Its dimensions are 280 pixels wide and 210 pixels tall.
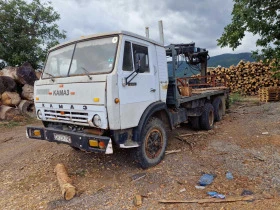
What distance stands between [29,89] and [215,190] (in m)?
8.62

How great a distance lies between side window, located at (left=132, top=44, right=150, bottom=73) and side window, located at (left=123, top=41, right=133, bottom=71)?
0.10 m

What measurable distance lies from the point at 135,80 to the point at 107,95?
0.69 m

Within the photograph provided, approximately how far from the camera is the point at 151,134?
4285mm

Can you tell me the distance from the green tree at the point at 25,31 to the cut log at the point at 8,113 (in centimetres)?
426

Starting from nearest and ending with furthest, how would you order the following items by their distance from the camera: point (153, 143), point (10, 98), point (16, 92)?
1. point (153, 143)
2. point (10, 98)
3. point (16, 92)

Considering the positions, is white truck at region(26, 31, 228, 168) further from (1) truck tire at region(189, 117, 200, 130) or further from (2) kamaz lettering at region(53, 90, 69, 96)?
(1) truck tire at region(189, 117, 200, 130)

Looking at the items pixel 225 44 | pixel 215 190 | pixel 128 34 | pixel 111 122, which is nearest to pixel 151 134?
pixel 111 122

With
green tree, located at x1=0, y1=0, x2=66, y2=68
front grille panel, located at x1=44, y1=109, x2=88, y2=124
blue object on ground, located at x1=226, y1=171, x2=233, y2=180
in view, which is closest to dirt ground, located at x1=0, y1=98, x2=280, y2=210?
blue object on ground, located at x1=226, y1=171, x2=233, y2=180

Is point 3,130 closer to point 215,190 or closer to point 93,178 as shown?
point 93,178

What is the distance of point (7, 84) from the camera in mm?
9281

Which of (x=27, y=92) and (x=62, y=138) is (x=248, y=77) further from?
(x=62, y=138)

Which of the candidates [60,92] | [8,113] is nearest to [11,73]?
[8,113]

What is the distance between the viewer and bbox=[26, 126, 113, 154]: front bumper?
133 inches

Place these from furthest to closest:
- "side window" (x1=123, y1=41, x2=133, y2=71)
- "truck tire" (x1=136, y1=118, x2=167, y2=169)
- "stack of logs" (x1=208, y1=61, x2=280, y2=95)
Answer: "stack of logs" (x1=208, y1=61, x2=280, y2=95) → "truck tire" (x1=136, y1=118, x2=167, y2=169) → "side window" (x1=123, y1=41, x2=133, y2=71)
